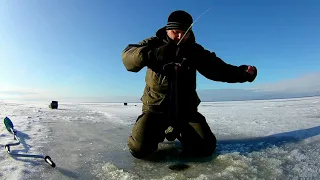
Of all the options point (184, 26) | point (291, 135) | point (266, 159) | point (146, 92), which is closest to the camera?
point (266, 159)

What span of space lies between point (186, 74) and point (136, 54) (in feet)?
2.33

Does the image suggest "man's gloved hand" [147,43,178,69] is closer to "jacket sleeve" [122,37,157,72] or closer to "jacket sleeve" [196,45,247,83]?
"jacket sleeve" [122,37,157,72]

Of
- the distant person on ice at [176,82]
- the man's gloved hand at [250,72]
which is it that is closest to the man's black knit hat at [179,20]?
the distant person on ice at [176,82]

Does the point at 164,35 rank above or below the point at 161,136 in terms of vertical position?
above

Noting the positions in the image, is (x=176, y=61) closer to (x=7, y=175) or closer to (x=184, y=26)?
(x=184, y=26)

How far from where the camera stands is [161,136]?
3078 mm

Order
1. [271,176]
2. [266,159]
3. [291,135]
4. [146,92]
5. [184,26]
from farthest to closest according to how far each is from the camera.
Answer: [291,135] < [146,92] < [184,26] < [266,159] < [271,176]

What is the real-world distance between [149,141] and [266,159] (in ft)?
3.93

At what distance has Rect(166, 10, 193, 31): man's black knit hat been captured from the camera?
277 centimetres

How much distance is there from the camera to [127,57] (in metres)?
2.86

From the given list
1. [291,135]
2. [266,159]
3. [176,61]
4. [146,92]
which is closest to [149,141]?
[146,92]

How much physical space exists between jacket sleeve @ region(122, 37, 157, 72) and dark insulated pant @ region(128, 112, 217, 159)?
0.60 metres

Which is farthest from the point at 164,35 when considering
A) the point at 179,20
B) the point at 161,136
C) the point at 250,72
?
the point at 161,136

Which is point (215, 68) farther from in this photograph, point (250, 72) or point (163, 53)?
point (163, 53)
